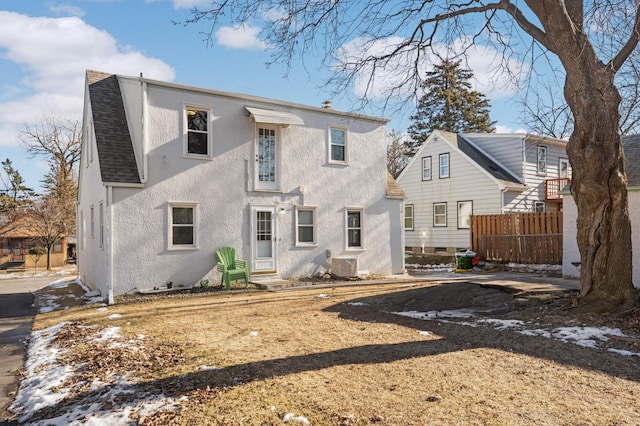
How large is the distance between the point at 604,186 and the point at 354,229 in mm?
8658

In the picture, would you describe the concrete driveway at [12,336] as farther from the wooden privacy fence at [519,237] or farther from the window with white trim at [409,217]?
the window with white trim at [409,217]

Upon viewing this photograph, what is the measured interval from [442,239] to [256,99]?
1437 centimetres

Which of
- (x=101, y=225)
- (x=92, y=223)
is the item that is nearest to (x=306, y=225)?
(x=101, y=225)

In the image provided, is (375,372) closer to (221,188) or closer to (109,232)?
(109,232)

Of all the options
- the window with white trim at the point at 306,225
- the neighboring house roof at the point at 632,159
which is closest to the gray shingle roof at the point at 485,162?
the neighboring house roof at the point at 632,159

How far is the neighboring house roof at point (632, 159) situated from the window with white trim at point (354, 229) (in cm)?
787

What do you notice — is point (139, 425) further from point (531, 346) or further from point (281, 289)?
point (281, 289)

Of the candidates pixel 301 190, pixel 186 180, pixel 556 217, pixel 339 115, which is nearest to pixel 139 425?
pixel 186 180

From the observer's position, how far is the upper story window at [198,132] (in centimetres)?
1249

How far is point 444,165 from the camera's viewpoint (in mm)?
24438

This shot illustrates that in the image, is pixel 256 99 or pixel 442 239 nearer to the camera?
pixel 256 99

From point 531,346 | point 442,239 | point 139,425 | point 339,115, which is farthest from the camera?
point 442,239

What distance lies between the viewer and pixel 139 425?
11.8 feet

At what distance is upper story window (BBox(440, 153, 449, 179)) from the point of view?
79.5 ft
